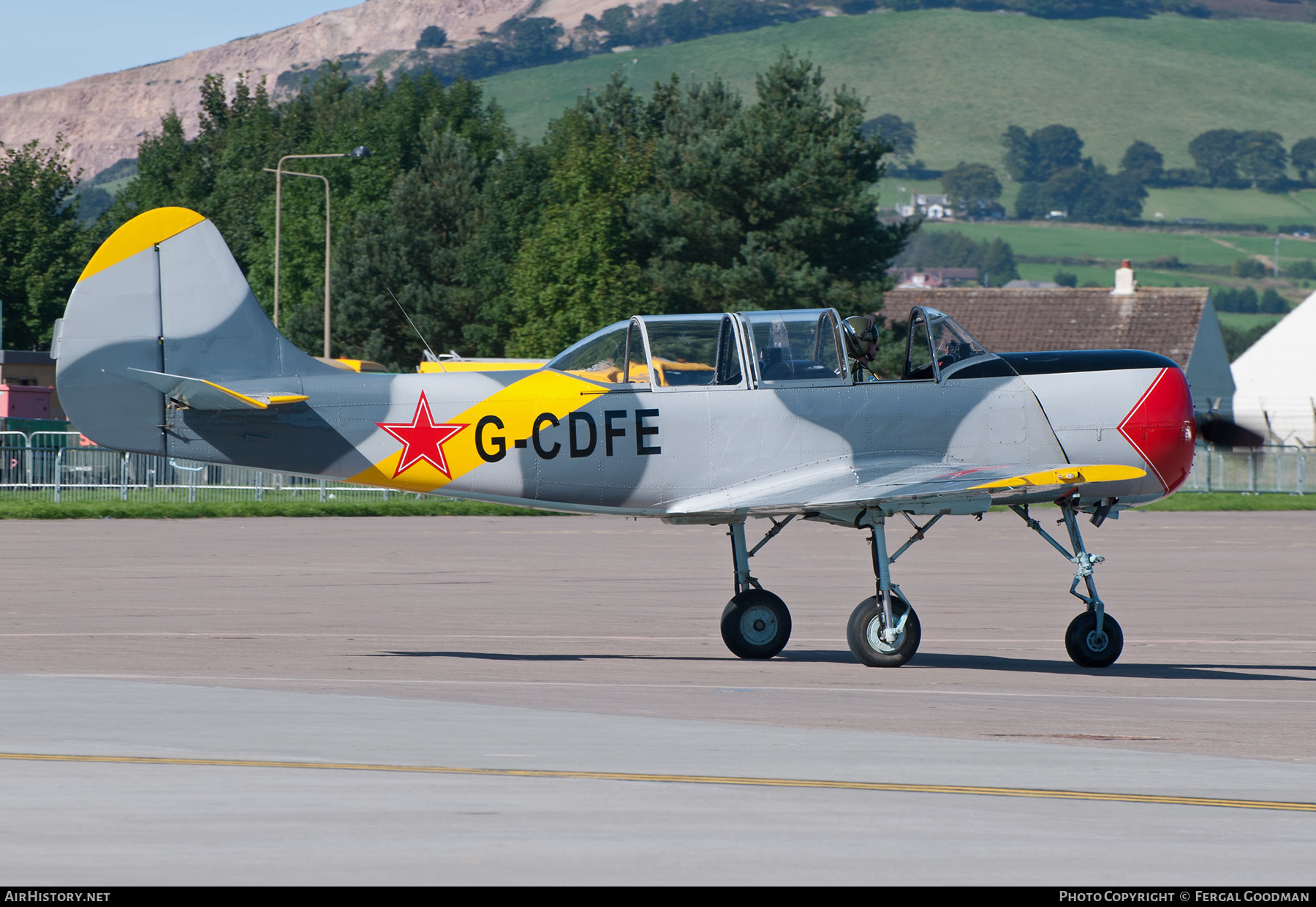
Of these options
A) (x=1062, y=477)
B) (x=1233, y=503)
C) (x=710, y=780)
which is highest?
(x=1062, y=477)

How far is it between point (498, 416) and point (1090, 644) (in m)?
5.14

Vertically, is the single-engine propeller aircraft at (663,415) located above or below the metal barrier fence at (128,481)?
above

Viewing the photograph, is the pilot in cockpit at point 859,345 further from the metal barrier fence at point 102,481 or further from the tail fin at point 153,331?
the metal barrier fence at point 102,481

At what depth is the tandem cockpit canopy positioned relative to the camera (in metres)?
13.2

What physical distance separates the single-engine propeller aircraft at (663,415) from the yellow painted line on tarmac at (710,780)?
5.08 metres

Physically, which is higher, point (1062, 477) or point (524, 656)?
point (1062, 477)

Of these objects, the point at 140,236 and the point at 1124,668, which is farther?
the point at 1124,668

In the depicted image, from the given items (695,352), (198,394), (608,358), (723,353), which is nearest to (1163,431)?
(723,353)

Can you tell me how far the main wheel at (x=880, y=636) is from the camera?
1264 centimetres

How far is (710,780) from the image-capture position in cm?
762

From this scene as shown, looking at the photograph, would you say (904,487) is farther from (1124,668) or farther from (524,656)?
(524,656)

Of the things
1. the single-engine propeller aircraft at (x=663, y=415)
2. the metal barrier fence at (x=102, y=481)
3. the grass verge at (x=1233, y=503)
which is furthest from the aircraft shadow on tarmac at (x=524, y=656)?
the grass verge at (x=1233, y=503)

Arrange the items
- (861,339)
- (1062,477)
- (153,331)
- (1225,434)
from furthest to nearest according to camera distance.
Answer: (1225,434)
(861,339)
(153,331)
(1062,477)
